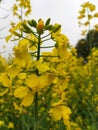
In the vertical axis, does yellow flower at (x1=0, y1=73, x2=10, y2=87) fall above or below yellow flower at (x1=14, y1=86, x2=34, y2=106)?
above

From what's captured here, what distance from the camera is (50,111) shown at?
153 centimetres

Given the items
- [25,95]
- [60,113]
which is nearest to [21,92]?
[25,95]

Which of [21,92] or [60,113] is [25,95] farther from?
[60,113]

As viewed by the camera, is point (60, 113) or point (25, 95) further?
point (60, 113)

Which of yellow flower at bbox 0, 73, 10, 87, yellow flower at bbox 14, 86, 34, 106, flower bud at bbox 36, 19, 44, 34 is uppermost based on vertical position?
flower bud at bbox 36, 19, 44, 34

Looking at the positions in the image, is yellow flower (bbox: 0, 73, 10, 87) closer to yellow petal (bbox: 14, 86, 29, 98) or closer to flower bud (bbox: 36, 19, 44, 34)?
yellow petal (bbox: 14, 86, 29, 98)

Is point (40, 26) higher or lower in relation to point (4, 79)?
higher

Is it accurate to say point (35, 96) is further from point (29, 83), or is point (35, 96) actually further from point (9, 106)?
point (9, 106)

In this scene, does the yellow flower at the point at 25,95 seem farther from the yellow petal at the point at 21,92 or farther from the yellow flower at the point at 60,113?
the yellow flower at the point at 60,113

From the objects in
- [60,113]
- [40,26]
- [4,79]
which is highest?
[40,26]

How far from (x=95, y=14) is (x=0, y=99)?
1.83 meters

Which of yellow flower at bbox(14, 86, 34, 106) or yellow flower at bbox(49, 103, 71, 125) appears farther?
yellow flower at bbox(49, 103, 71, 125)

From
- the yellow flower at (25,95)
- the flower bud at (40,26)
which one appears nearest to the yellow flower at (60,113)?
the yellow flower at (25,95)

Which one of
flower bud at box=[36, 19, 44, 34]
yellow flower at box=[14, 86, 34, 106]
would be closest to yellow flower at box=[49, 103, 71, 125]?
yellow flower at box=[14, 86, 34, 106]
